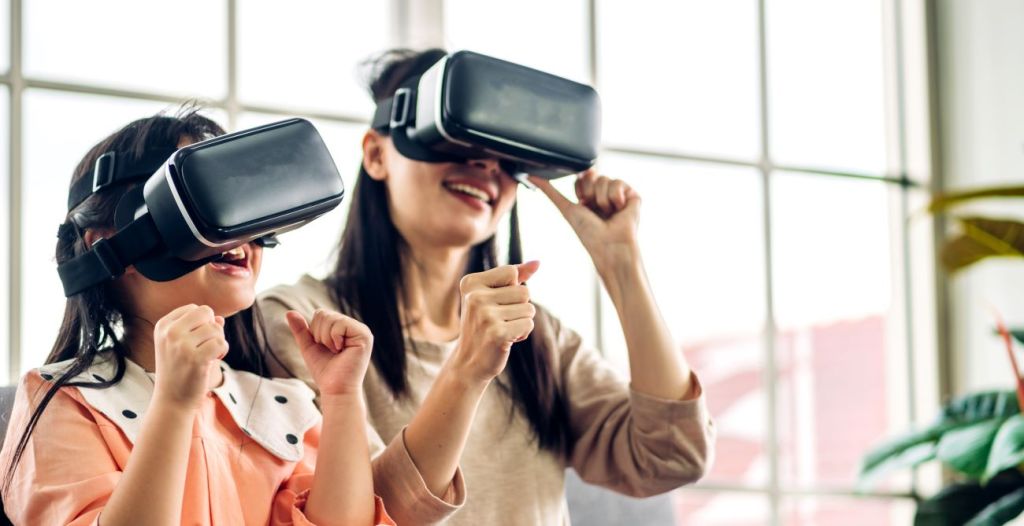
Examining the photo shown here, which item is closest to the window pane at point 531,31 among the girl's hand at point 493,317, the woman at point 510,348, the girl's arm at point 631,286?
the woman at point 510,348

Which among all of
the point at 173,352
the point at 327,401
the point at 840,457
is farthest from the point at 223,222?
the point at 840,457

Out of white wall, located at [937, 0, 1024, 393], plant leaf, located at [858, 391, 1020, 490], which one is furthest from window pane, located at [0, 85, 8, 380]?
white wall, located at [937, 0, 1024, 393]

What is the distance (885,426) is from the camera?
266 centimetres

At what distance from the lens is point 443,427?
1.07m

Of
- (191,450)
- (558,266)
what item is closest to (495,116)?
(191,450)

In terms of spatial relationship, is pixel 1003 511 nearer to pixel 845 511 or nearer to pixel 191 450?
pixel 845 511

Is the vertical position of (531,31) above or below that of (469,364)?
above

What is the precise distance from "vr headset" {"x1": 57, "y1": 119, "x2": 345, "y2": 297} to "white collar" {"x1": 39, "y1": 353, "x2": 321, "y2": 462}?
7 centimetres

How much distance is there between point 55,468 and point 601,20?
1557mm

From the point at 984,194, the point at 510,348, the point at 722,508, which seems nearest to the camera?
the point at 510,348

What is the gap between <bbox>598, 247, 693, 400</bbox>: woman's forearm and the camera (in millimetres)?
1332

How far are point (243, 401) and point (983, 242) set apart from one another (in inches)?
61.3

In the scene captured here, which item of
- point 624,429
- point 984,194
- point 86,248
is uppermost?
point 984,194

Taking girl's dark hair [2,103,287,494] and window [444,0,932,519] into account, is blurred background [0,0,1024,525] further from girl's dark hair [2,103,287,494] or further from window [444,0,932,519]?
girl's dark hair [2,103,287,494]
